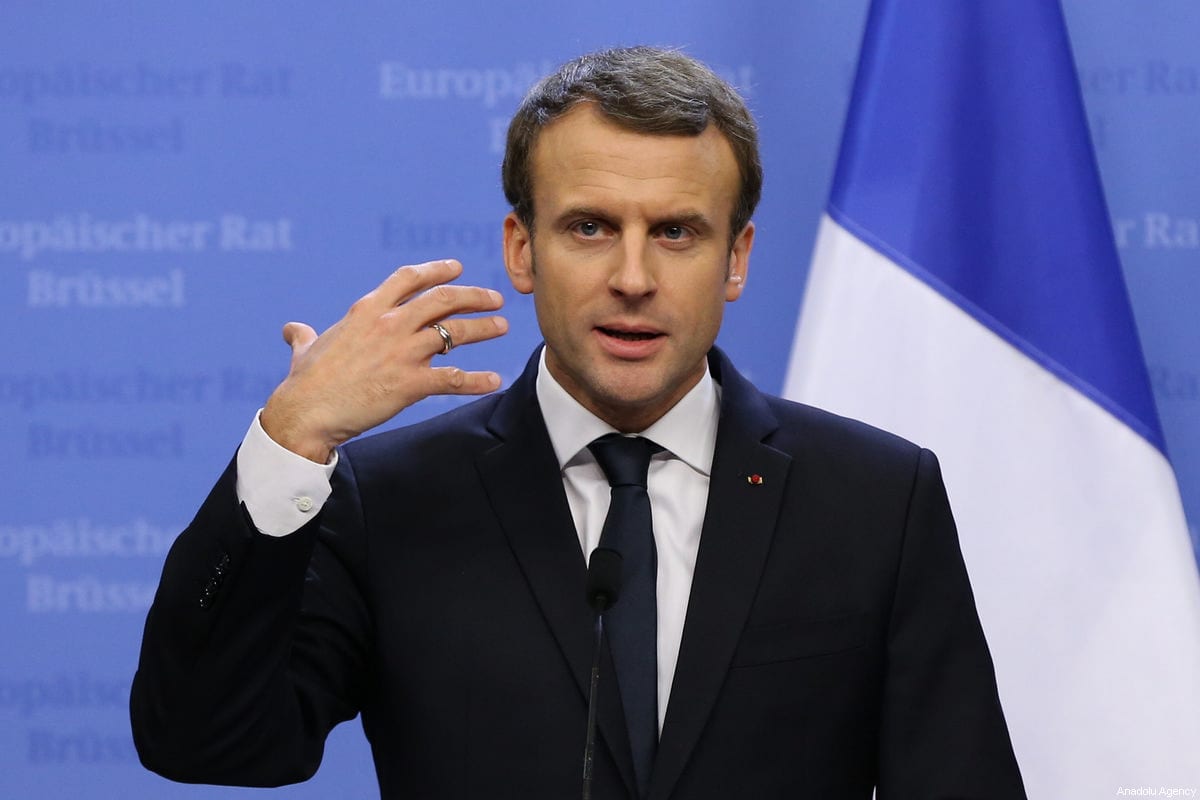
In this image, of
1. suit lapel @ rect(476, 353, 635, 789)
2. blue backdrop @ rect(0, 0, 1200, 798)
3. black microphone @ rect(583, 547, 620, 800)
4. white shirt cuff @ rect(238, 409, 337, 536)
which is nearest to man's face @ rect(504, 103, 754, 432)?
suit lapel @ rect(476, 353, 635, 789)

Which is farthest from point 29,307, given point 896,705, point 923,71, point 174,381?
point 896,705

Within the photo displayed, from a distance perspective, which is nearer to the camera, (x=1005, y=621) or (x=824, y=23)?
(x=1005, y=621)

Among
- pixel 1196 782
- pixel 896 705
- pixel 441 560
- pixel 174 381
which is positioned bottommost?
pixel 1196 782

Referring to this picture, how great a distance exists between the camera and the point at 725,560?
1825 mm

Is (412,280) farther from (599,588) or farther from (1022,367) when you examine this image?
(1022,367)

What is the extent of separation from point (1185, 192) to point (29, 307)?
2.42m

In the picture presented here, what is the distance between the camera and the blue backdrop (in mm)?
3139

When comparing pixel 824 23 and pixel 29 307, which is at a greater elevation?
pixel 824 23

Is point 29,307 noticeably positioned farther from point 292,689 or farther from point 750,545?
point 750,545

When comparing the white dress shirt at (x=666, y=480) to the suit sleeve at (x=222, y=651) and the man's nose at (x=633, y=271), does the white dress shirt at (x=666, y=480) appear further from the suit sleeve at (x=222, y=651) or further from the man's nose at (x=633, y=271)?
the suit sleeve at (x=222, y=651)

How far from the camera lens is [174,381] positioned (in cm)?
315

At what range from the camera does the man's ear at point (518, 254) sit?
1986 mm

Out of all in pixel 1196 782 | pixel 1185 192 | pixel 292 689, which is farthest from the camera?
pixel 1185 192

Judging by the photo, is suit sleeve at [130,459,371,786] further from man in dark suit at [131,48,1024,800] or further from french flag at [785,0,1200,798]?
french flag at [785,0,1200,798]
